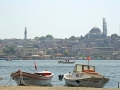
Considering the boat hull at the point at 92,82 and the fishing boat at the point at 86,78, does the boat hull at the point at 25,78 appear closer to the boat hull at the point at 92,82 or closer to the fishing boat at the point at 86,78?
the fishing boat at the point at 86,78

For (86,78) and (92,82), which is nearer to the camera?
(92,82)

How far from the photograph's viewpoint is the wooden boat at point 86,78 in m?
35.7

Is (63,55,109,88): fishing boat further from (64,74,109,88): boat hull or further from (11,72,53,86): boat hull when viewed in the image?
(11,72,53,86): boat hull

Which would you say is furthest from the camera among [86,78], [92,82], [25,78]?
[25,78]

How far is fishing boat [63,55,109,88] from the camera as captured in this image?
3569 centimetres

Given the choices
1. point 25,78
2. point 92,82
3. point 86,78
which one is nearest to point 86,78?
point 86,78

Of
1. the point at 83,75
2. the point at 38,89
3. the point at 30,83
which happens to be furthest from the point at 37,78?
the point at 38,89

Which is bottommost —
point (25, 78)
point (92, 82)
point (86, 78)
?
point (92, 82)

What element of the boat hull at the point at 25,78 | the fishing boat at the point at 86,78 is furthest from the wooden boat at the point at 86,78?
the boat hull at the point at 25,78

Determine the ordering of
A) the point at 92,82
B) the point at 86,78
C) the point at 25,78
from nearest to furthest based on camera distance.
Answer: the point at 92,82
the point at 86,78
the point at 25,78

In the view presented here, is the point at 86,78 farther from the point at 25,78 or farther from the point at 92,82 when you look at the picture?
the point at 25,78

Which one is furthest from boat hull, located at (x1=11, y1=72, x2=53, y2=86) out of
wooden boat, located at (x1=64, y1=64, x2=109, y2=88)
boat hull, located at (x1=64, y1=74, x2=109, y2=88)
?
boat hull, located at (x1=64, y1=74, x2=109, y2=88)

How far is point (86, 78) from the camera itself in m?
35.9

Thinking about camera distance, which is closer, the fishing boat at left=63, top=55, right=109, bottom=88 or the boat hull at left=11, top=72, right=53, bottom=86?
the fishing boat at left=63, top=55, right=109, bottom=88
